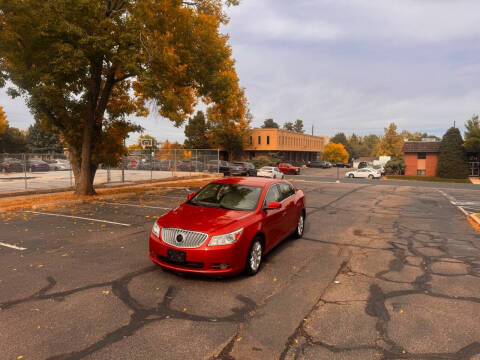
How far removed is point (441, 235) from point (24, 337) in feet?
32.0

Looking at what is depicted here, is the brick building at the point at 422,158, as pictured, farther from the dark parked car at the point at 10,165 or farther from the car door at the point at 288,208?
the dark parked car at the point at 10,165

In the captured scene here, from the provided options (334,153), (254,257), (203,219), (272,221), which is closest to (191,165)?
(272,221)

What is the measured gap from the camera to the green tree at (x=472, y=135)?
39.6 metres

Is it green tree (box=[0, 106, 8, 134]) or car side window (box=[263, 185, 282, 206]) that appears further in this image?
green tree (box=[0, 106, 8, 134])

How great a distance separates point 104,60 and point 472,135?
147ft

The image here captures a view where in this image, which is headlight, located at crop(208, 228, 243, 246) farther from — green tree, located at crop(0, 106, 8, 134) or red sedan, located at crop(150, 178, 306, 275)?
green tree, located at crop(0, 106, 8, 134)

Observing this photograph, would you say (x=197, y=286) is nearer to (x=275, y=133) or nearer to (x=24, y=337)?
(x=24, y=337)

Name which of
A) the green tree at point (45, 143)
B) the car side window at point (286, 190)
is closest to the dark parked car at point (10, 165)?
the car side window at point (286, 190)

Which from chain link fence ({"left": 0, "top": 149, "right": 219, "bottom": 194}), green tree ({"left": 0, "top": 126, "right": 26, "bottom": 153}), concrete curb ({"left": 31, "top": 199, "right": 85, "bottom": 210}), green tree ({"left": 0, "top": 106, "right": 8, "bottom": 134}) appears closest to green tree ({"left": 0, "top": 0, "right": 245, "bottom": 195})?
concrete curb ({"left": 31, "top": 199, "right": 85, "bottom": 210})

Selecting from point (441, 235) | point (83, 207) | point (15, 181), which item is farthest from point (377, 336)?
point (15, 181)

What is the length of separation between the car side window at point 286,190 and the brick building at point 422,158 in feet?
145

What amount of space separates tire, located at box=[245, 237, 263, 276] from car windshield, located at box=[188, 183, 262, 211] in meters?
0.69

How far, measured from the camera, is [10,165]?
17.4 meters

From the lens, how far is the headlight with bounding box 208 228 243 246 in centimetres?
487
